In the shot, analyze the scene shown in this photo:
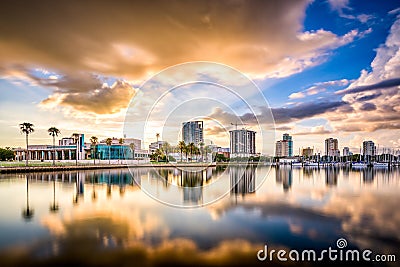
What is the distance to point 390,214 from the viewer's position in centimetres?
1447

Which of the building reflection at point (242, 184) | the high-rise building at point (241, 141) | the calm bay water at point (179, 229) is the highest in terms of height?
the high-rise building at point (241, 141)

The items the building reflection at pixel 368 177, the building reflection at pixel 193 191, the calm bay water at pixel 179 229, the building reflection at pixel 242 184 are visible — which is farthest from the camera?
the building reflection at pixel 368 177

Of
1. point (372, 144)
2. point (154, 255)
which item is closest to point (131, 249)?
point (154, 255)

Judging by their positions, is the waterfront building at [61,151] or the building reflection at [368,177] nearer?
the building reflection at [368,177]

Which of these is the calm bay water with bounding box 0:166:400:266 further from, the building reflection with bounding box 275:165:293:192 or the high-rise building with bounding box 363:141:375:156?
the high-rise building with bounding box 363:141:375:156

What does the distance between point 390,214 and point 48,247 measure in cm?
1535

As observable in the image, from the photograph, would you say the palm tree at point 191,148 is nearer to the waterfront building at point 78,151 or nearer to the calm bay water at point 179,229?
the waterfront building at point 78,151

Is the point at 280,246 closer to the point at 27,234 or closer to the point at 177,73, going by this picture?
the point at 27,234

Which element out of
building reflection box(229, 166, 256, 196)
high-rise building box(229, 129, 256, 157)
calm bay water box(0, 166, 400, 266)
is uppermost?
high-rise building box(229, 129, 256, 157)

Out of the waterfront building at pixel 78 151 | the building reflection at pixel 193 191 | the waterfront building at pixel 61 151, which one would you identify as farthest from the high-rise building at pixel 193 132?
the waterfront building at pixel 61 151

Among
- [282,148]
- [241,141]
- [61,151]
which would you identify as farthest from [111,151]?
[282,148]

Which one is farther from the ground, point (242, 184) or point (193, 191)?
point (193, 191)

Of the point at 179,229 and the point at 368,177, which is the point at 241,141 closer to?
the point at 368,177

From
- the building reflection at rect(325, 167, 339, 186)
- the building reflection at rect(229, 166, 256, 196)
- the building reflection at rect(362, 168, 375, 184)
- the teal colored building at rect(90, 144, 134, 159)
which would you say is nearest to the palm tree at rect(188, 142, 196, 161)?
the teal colored building at rect(90, 144, 134, 159)
